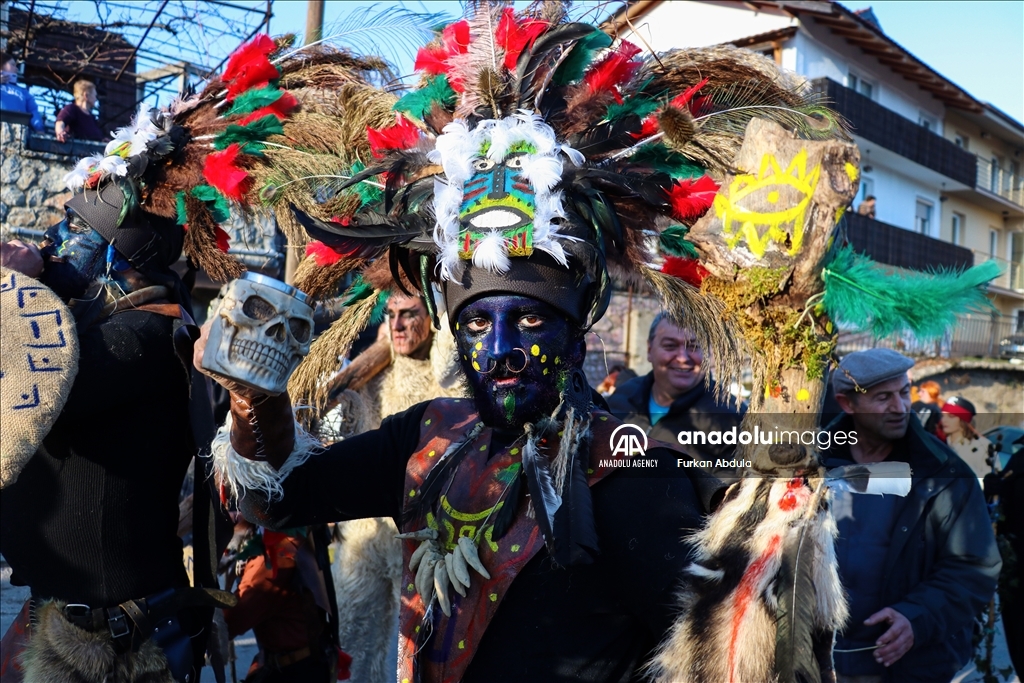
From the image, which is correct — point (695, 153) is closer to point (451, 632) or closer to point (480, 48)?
point (480, 48)

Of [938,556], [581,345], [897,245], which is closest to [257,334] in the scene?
[581,345]

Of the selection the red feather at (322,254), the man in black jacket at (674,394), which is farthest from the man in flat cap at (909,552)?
the red feather at (322,254)

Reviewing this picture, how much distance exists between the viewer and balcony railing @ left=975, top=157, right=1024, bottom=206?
24.8m

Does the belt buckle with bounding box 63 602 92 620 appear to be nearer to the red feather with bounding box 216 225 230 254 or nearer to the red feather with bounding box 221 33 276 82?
the red feather with bounding box 216 225 230 254

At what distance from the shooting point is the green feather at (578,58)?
7.32 ft

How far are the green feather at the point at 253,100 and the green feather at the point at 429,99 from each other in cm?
77

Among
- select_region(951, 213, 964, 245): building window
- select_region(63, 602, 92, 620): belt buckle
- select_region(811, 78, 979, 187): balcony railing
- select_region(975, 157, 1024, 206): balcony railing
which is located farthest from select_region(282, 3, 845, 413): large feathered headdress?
select_region(951, 213, 964, 245): building window

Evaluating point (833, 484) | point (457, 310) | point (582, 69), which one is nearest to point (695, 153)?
point (582, 69)

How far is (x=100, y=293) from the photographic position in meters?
2.73

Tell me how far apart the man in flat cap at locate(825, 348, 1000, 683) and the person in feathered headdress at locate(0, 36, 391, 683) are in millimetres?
2017

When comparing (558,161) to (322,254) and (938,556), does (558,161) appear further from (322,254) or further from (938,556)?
(938,556)

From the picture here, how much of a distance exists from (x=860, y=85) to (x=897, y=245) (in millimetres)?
3558

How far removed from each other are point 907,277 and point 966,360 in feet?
59.5

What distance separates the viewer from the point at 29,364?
7.72 feet
